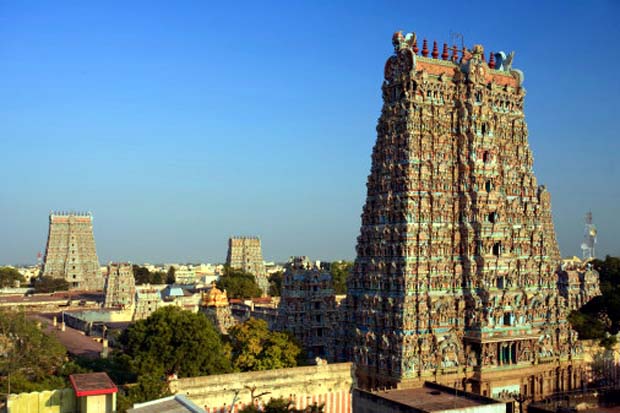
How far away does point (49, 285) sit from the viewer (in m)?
A: 111

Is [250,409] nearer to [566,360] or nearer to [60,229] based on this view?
[566,360]

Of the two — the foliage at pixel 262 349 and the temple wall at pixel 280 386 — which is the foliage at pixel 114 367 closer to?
the temple wall at pixel 280 386

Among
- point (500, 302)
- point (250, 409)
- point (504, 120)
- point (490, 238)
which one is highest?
point (504, 120)

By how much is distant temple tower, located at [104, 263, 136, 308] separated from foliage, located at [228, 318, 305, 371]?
51509 millimetres

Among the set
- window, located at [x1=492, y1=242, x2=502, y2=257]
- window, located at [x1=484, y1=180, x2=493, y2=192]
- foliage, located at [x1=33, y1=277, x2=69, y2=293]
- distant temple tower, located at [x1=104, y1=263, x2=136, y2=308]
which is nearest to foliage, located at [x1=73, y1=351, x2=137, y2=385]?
window, located at [x1=492, y1=242, x2=502, y2=257]

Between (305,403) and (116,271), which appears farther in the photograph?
(116,271)

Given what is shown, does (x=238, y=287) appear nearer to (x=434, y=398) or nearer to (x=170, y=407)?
(x=434, y=398)

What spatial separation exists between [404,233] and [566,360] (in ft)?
50.6

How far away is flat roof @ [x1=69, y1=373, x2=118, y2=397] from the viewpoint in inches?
A: 950

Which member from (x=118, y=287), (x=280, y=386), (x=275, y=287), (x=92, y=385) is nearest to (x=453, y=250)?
(x=280, y=386)

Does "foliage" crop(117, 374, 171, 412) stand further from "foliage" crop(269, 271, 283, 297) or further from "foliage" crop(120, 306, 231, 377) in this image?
"foliage" crop(269, 271, 283, 297)

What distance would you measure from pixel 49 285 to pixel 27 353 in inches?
3036

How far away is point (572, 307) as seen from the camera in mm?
66062

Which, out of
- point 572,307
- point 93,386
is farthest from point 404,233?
point 572,307
